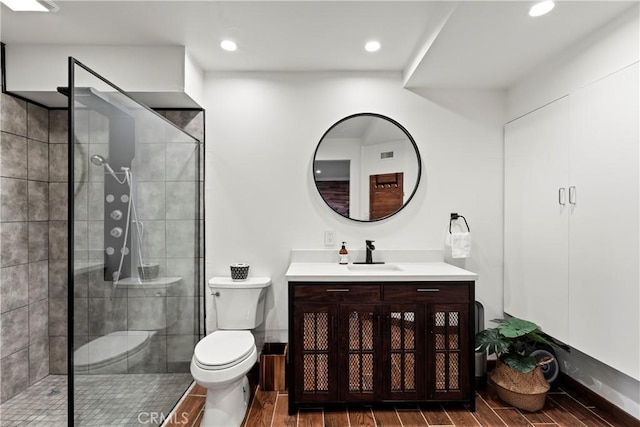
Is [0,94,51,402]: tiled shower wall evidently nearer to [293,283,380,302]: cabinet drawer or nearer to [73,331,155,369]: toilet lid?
[73,331,155,369]: toilet lid

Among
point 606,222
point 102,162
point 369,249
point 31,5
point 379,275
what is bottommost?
point 379,275

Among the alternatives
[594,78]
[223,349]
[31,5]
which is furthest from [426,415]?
[31,5]

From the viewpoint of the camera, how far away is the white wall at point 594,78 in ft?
5.55

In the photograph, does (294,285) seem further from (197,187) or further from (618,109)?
(618,109)

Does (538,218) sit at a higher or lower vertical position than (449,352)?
higher

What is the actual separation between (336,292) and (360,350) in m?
0.40

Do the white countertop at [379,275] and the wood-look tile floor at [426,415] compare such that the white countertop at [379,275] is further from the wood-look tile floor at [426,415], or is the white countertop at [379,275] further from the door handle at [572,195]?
the wood-look tile floor at [426,415]

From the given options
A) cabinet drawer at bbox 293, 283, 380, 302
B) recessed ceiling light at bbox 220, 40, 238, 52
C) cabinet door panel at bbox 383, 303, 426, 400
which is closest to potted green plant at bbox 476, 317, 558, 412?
cabinet door panel at bbox 383, 303, 426, 400

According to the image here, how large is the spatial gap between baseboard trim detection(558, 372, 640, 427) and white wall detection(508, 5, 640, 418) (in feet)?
0.09

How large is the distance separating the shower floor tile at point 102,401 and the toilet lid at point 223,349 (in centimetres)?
35

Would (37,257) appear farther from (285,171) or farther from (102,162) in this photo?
(285,171)

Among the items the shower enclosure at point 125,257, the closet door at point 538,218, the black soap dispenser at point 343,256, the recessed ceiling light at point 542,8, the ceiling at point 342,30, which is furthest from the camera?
the black soap dispenser at point 343,256

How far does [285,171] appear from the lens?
2607mm

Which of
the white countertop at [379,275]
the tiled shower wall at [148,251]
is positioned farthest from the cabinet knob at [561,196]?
the tiled shower wall at [148,251]
